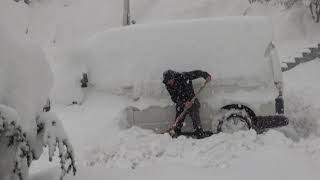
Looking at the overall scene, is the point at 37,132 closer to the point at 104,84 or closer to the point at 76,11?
the point at 104,84

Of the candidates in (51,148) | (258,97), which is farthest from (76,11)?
(51,148)

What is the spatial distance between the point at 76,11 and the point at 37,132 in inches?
776

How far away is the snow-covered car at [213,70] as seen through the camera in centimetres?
818

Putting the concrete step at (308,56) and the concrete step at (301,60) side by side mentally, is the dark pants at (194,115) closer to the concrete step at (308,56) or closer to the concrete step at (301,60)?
the concrete step at (301,60)

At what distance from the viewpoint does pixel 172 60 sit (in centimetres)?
822

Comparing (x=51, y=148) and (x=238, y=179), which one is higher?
(x=51, y=148)

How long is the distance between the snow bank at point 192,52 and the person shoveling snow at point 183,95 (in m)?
0.25

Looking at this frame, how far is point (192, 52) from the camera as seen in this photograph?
822 cm

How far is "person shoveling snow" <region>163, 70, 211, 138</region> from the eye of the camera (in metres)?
7.96

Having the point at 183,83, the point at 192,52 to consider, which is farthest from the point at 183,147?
the point at 192,52

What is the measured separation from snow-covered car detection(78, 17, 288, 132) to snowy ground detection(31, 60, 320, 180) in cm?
32

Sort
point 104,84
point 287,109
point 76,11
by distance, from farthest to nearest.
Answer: point 76,11 < point 287,109 < point 104,84

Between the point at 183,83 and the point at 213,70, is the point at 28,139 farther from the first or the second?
the point at 213,70

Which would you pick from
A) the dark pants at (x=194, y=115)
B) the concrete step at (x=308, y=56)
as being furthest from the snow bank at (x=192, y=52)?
the concrete step at (x=308, y=56)
